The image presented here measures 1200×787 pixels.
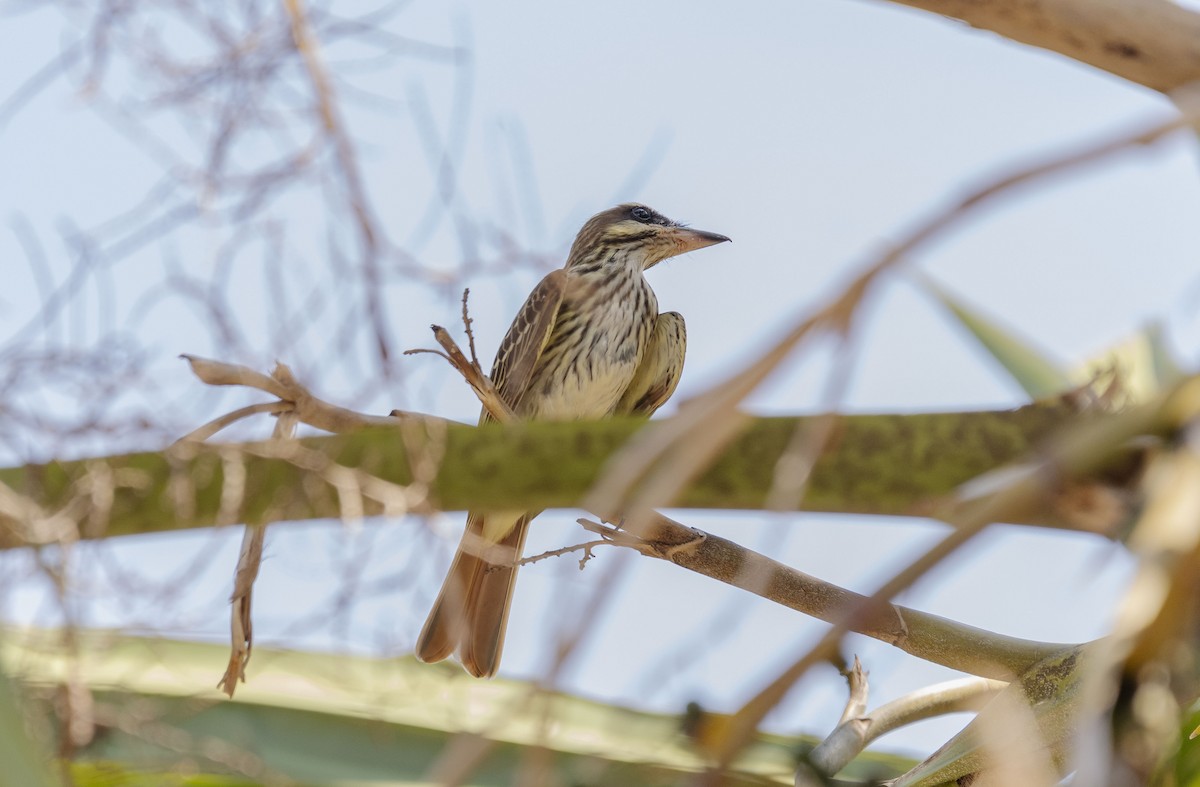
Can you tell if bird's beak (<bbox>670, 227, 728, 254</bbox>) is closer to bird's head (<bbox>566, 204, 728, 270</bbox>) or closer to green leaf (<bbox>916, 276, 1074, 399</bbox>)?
bird's head (<bbox>566, 204, 728, 270</bbox>)

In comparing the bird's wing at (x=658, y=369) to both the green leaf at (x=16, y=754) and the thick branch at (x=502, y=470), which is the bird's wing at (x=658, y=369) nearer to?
the thick branch at (x=502, y=470)

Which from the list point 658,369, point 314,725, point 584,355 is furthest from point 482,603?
point 658,369

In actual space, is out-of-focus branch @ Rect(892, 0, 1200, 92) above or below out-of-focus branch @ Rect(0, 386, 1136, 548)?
above

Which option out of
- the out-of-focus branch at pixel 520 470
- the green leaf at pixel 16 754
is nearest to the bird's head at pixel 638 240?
the out-of-focus branch at pixel 520 470

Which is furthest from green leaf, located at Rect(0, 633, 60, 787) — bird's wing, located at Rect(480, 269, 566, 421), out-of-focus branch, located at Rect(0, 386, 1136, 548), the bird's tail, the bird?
→ bird's wing, located at Rect(480, 269, 566, 421)

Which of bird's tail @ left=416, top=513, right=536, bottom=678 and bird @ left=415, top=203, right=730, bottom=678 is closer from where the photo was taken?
bird's tail @ left=416, top=513, right=536, bottom=678

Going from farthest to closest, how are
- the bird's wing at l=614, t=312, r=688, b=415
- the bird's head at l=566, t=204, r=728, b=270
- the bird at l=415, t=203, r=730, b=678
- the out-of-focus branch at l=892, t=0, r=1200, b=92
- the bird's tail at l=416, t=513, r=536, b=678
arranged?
1. the bird's head at l=566, t=204, r=728, b=270
2. the bird's wing at l=614, t=312, r=688, b=415
3. the bird at l=415, t=203, r=730, b=678
4. the bird's tail at l=416, t=513, r=536, b=678
5. the out-of-focus branch at l=892, t=0, r=1200, b=92

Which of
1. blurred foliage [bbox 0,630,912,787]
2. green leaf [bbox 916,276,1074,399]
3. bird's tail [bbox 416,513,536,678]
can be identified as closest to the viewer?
green leaf [bbox 916,276,1074,399]

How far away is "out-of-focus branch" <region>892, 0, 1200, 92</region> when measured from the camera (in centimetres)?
118

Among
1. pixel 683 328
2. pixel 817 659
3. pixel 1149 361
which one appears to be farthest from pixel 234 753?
pixel 817 659

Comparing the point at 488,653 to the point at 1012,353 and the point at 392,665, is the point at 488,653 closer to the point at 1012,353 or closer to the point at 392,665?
the point at 392,665

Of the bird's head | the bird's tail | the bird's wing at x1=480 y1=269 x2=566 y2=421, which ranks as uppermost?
the bird's head

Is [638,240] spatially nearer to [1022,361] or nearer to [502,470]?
[1022,361]

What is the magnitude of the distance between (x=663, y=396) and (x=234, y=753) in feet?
5.80
